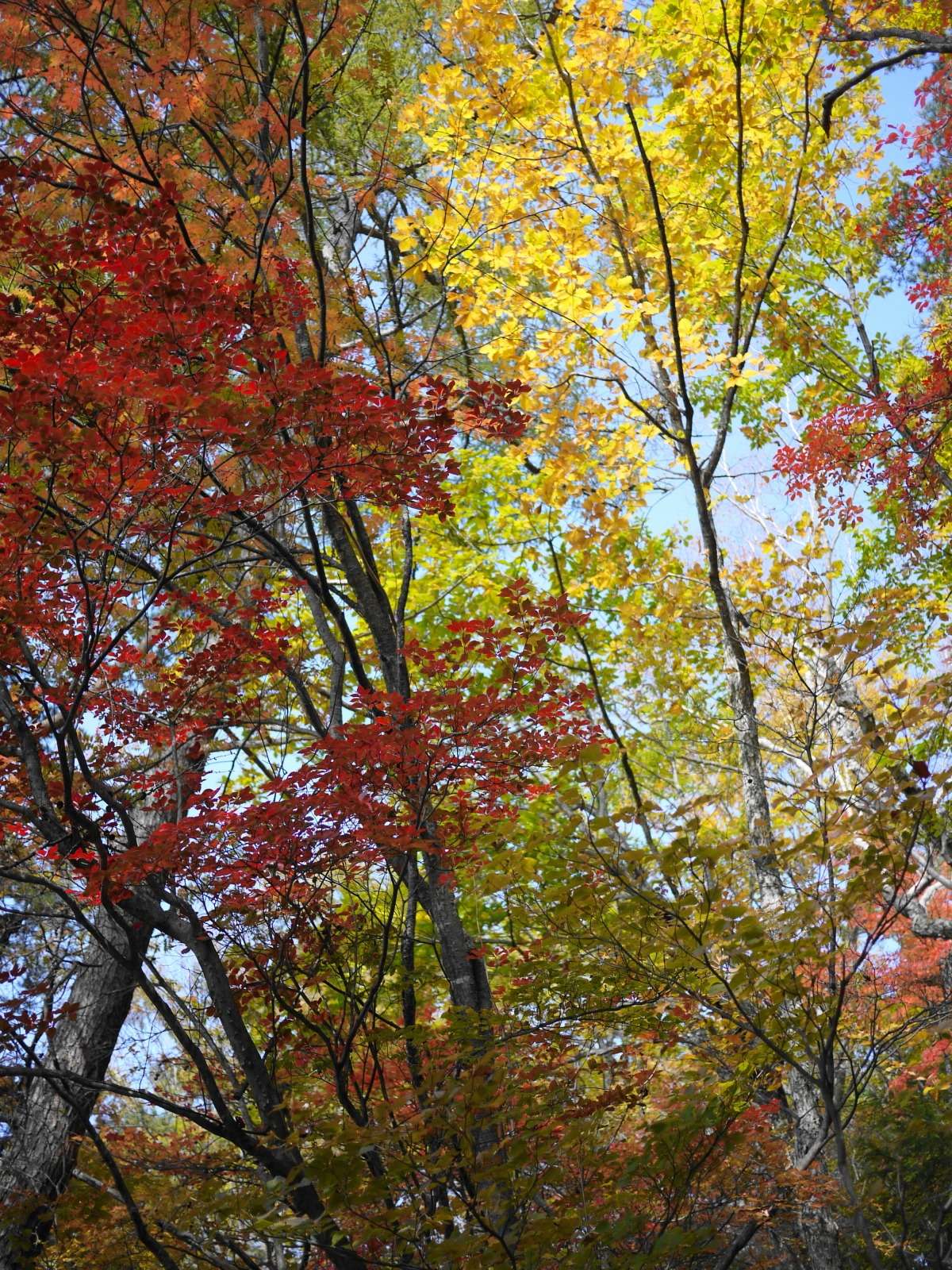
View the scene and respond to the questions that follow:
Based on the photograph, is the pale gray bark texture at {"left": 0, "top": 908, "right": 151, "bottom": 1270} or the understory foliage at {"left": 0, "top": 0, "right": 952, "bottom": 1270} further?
the pale gray bark texture at {"left": 0, "top": 908, "right": 151, "bottom": 1270}

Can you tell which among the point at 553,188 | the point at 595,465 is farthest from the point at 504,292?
the point at 595,465

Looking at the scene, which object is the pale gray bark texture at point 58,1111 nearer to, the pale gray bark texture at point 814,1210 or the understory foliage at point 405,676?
the understory foliage at point 405,676

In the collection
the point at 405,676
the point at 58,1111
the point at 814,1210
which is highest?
the point at 405,676

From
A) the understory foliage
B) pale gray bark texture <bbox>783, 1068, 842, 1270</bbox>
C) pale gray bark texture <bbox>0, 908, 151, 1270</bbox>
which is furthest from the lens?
pale gray bark texture <bbox>783, 1068, 842, 1270</bbox>

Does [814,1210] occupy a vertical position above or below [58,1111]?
below

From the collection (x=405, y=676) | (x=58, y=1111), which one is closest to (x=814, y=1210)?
(x=405, y=676)

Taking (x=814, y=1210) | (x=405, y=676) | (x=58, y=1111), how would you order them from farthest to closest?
(x=58, y=1111)
(x=814, y=1210)
(x=405, y=676)

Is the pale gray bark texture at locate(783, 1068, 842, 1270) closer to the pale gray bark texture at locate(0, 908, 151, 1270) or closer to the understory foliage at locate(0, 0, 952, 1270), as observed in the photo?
the understory foliage at locate(0, 0, 952, 1270)

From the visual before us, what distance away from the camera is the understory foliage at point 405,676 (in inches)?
133

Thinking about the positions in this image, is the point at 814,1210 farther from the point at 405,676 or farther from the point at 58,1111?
the point at 58,1111

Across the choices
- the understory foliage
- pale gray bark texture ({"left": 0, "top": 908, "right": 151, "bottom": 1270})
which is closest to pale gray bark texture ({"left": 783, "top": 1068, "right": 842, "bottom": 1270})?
the understory foliage

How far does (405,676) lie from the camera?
4.90 meters

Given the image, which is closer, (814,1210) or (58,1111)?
(814,1210)

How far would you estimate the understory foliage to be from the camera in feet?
11.1
